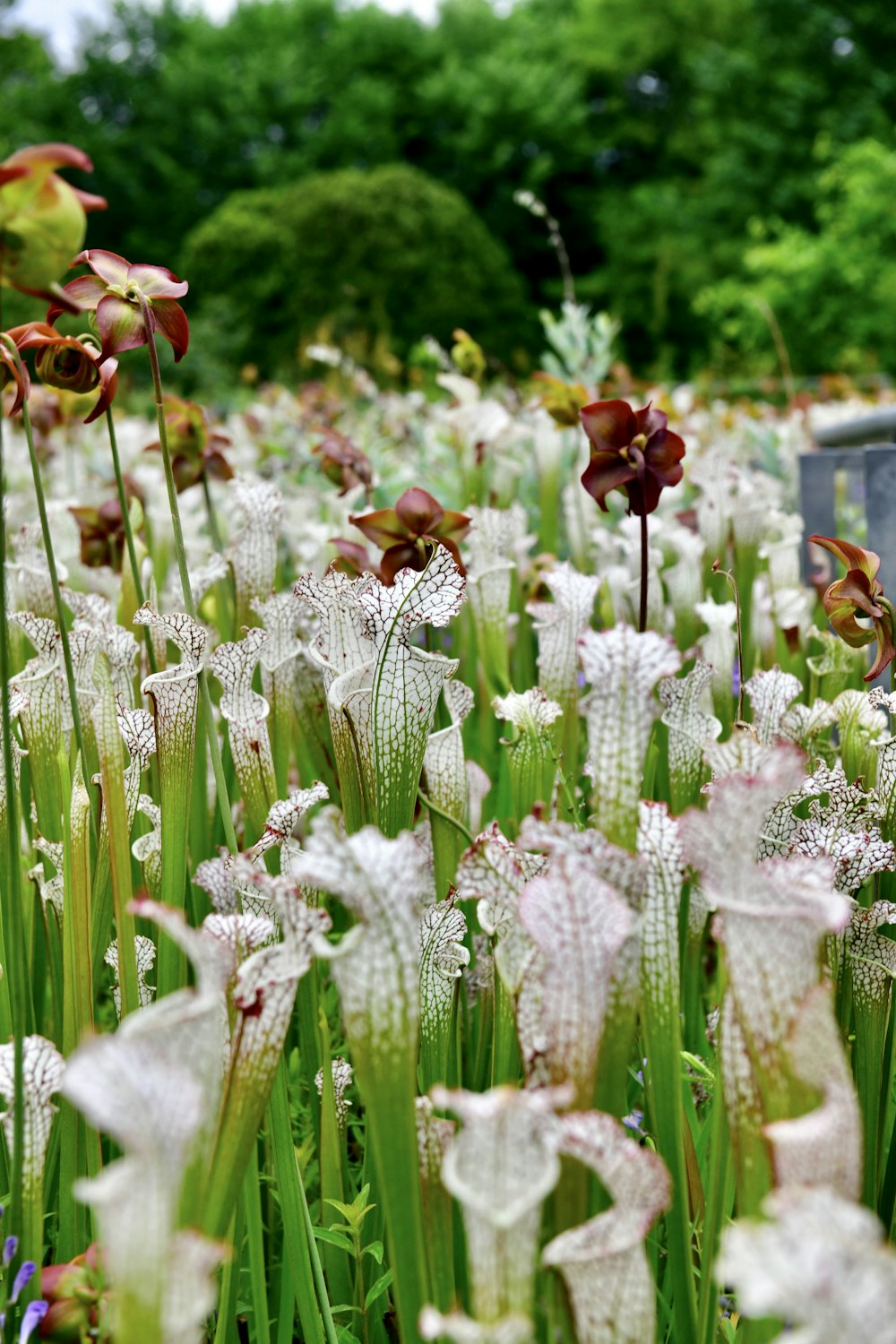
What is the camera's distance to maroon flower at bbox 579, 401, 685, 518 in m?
1.00

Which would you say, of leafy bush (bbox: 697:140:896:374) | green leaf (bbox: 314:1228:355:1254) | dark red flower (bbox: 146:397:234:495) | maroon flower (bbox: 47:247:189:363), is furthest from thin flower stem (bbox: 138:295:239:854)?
leafy bush (bbox: 697:140:896:374)

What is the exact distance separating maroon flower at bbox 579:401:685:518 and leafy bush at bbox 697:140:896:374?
28.8 ft

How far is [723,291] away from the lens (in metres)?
11.1

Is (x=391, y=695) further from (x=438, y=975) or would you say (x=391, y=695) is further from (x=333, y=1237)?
(x=333, y=1237)

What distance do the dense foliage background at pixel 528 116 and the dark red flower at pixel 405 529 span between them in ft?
46.1

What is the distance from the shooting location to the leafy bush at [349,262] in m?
11.4

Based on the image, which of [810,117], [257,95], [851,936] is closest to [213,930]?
[851,936]

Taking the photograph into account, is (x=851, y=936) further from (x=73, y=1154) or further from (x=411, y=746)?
(x=73, y=1154)

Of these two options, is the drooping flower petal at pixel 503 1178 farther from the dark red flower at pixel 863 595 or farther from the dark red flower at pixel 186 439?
the dark red flower at pixel 186 439

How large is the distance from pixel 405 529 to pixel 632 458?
0.23m

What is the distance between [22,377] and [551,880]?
46cm

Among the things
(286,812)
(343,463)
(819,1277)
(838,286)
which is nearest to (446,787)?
(286,812)

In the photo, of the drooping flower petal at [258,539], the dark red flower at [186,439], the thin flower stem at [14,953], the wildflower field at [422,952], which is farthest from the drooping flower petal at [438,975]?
the dark red flower at [186,439]

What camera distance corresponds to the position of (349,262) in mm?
11469
